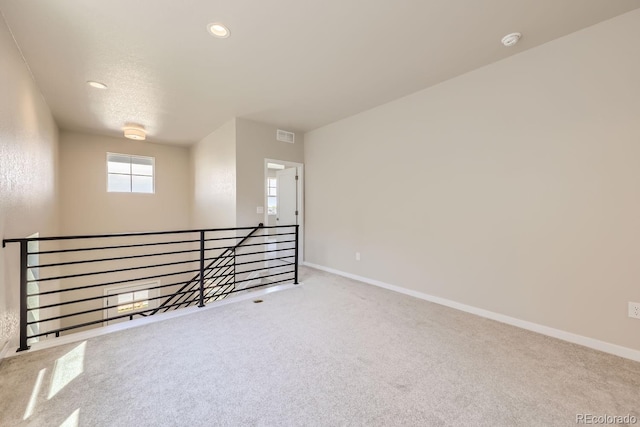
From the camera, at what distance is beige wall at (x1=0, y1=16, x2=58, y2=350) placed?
81.7 inches

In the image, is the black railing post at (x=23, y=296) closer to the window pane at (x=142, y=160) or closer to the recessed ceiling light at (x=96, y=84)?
the recessed ceiling light at (x=96, y=84)

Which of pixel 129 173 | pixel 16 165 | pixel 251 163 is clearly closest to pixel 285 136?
pixel 251 163

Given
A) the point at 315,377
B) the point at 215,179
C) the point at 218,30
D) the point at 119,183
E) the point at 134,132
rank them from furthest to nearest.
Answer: the point at 119,183
the point at 215,179
the point at 134,132
the point at 218,30
the point at 315,377

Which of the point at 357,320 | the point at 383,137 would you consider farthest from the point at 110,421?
the point at 383,137

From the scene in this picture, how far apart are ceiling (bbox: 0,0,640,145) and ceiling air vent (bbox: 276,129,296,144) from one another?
107 cm

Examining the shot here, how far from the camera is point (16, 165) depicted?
244 cm

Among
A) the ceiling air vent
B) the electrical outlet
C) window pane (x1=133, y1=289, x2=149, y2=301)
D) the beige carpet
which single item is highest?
the ceiling air vent

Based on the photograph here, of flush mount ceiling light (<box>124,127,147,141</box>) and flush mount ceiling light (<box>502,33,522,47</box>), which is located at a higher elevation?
flush mount ceiling light (<box>502,33,522,47</box>)

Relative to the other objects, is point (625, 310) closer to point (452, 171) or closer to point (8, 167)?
point (452, 171)

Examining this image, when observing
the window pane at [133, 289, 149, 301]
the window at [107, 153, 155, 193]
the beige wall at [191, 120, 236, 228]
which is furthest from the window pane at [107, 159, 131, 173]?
the window pane at [133, 289, 149, 301]

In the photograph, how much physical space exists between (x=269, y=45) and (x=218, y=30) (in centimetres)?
45

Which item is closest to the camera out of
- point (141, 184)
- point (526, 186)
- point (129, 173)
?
point (526, 186)

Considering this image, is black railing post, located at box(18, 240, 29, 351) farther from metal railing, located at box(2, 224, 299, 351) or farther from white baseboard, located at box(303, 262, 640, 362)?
white baseboard, located at box(303, 262, 640, 362)

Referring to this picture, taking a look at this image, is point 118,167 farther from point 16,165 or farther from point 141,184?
point 16,165
